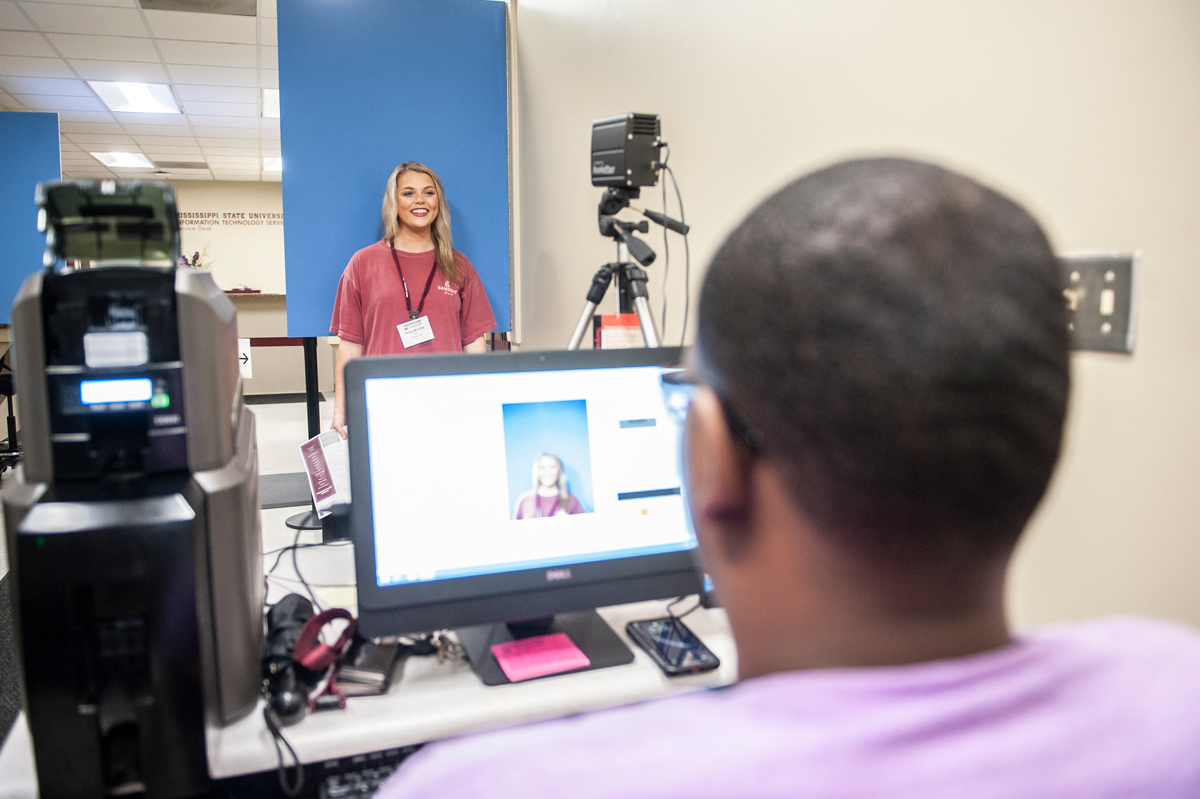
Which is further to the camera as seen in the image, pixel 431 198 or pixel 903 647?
pixel 431 198

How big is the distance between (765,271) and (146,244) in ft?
2.47

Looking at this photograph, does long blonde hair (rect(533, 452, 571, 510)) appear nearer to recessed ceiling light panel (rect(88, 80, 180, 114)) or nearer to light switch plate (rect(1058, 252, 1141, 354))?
light switch plate (rect(1058, 252, 1141, 354))

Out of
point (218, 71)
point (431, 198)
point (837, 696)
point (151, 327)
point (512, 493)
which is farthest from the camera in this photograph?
point (218, 71)

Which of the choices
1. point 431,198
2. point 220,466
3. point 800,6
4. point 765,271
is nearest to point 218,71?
point 431,198

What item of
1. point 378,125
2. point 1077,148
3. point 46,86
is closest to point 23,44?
point 46,86

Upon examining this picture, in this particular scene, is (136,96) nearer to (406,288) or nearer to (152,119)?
(152,119)

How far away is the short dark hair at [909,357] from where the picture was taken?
1.15 feet

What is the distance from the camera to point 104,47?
502cm

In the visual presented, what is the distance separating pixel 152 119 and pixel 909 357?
8150 mm

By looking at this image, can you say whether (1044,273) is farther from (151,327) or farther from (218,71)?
(218,71)

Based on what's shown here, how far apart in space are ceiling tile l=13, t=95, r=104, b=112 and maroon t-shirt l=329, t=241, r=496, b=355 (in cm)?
540

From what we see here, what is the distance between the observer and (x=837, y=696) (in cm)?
33

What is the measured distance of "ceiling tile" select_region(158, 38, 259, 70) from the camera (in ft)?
16.4

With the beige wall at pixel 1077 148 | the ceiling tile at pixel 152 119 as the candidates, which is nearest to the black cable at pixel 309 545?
the beige wall at pixel 1077 148
